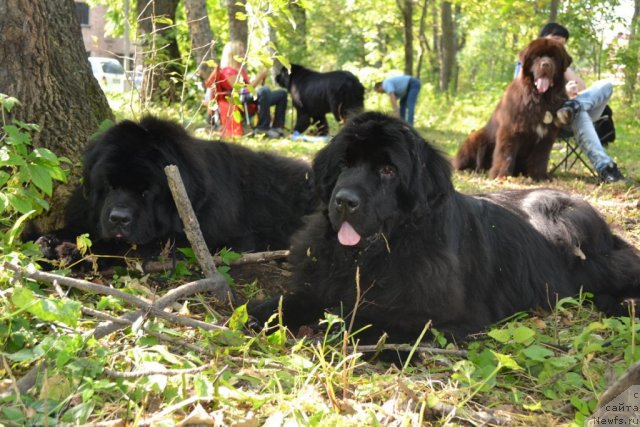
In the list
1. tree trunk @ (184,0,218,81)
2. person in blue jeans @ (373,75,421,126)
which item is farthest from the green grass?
person in blue jeans @ (373,75,421,126)

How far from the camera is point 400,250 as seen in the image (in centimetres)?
305

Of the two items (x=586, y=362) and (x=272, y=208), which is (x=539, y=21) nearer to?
(x=272, y=208)

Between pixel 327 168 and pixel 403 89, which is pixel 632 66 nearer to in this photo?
pixel 403 89

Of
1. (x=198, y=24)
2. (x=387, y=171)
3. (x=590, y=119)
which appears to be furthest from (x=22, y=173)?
(x=198, y=24)

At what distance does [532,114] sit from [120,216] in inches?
231

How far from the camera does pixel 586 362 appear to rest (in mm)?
2520

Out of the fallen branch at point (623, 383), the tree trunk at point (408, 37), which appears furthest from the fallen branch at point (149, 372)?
the tree trunk at point (408, 37)

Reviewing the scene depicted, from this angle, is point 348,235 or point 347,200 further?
point 348,235

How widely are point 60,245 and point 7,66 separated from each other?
3.54 ft

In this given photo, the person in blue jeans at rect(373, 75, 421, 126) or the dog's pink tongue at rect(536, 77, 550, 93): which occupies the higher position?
the dog's pink tongue at rect(536, 77, 550, 93)

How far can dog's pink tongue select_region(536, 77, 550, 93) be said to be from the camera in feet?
24.7

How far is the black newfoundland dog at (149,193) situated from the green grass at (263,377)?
1.83ft

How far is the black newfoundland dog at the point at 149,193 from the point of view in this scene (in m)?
3.45

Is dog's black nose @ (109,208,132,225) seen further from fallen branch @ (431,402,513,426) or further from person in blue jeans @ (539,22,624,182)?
person in blue jeans @ (539,22,624,182)
